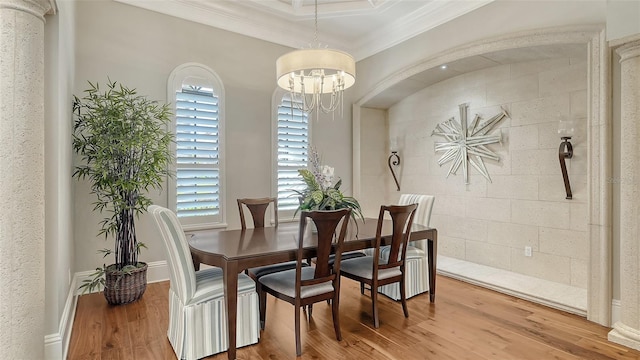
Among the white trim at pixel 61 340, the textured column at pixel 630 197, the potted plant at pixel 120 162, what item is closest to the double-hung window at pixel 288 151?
the potted plant at pixel 120 162

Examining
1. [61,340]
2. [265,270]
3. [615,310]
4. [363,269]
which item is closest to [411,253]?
[363,269]

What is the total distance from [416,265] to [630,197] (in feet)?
6.13

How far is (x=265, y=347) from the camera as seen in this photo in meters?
2.56

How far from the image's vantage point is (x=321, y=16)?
15.2 feet

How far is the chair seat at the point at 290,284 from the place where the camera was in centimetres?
257

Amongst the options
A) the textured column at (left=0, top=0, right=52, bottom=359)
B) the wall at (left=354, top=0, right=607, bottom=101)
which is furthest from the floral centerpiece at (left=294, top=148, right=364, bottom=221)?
the wall at (left=354, top=0, right=607, bottom=101)

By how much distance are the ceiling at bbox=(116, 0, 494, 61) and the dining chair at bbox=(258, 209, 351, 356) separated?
8.63 ft

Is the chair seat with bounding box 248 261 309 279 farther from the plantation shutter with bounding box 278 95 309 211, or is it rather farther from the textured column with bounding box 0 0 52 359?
the plantation shutter with bounding box 278 95 309 211

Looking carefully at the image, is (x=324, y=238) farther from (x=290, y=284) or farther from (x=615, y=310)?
(x=615, y=310)

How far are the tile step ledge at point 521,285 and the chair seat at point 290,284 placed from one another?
220 cm

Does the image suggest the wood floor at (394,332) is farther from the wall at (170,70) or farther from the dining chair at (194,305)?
the wall at (170,70)

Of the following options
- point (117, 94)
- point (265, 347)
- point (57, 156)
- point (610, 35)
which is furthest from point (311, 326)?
point (610, 35)

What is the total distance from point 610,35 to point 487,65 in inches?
64.6

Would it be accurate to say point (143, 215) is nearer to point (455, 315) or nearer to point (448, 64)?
point (455, 315)
